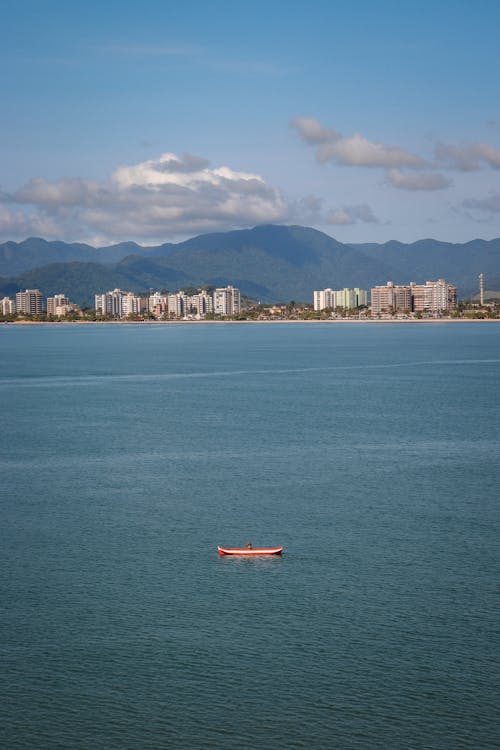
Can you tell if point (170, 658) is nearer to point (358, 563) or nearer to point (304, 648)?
point (304, 648)

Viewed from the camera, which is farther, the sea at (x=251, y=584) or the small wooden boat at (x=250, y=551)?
the small wooden boat at (x=250, y=551)

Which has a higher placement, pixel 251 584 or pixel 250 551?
pixel 250 551

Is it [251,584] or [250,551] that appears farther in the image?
[250,551]

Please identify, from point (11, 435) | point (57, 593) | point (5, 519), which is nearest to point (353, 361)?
point (11, 435)

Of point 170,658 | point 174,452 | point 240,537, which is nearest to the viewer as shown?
point 170,658

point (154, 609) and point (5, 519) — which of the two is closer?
point (154, 609)

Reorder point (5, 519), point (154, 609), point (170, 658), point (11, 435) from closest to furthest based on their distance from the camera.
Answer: point (170, 658), point (154, 609), point (5, 519), point (11, 435)

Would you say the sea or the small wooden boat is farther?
the small wooden boat
